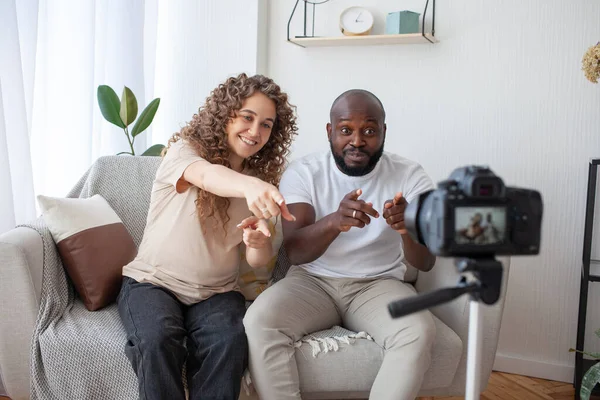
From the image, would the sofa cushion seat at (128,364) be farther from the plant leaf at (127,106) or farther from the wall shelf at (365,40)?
the wall shelf at (365,40)

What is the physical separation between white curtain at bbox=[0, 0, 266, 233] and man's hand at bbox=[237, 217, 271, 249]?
0.97 m

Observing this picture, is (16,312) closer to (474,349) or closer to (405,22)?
(474,349)

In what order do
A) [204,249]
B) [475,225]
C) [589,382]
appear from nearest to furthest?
[475,225] → [204,249] → [589,382]

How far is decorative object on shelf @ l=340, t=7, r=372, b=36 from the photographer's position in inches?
102

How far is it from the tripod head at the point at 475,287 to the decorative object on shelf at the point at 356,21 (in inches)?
73.9

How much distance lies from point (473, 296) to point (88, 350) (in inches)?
45.5

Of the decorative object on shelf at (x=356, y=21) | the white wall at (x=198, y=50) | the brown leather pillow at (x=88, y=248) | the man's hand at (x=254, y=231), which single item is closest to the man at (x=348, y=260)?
the man's hand at (x=254, y=231)

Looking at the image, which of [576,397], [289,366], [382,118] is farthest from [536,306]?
[289,366]

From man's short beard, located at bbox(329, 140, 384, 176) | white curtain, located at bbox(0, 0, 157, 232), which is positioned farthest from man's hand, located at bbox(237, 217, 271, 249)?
white curtain, located at bbox(0, 0, 157, 232)

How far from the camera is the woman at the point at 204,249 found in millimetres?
1575

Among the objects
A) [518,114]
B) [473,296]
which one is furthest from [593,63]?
[473,296]

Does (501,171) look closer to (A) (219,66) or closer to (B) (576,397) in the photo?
(B) (576,397)

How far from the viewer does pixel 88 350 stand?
1667 mm

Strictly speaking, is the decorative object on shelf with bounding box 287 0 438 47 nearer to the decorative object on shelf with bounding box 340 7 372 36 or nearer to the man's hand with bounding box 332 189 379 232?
the decorative object on shelf with bounding box 340 7 372 36
